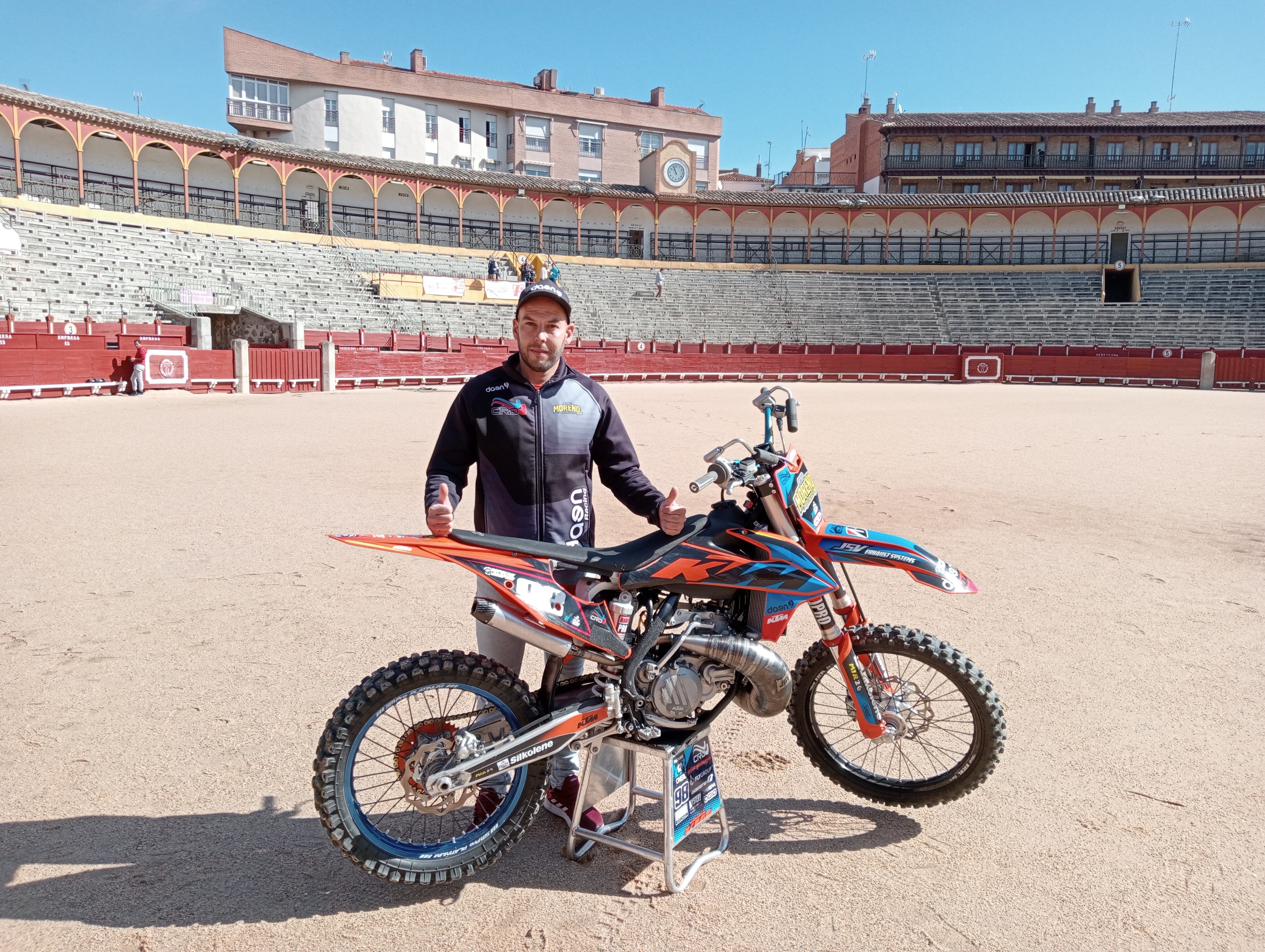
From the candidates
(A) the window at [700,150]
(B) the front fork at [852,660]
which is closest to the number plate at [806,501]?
(B) the front fork at [852,660]

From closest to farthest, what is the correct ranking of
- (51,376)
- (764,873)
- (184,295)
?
(764,873), (51,376), (184,295)

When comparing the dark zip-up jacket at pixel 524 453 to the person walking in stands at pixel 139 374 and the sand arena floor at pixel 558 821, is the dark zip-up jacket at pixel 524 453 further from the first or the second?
the person walking in stands at pixel 139 374

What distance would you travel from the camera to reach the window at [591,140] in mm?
53031

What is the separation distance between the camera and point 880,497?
26.5 ft

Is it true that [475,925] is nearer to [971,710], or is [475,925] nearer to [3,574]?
[971,710]

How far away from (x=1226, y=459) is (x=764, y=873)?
1140cm

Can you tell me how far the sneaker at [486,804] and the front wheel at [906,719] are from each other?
1.05m

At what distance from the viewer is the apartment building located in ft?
149

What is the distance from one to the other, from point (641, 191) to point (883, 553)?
1736 inches

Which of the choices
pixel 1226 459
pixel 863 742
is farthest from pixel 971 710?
pixel 1226 459

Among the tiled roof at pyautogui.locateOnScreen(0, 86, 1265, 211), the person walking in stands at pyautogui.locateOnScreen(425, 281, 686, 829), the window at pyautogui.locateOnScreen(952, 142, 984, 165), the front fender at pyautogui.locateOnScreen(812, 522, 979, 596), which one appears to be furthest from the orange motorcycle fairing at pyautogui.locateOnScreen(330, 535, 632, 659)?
the window at pyautogui.locateOnScreen(952, 142, 984, 165)

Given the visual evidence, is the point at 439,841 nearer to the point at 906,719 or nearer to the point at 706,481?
the point at 706,481

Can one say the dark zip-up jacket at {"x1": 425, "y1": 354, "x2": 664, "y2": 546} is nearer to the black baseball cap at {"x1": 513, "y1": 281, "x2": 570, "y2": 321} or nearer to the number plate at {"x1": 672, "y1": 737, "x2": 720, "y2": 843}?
the black baseball cap at {"x1": 513, "y1": 281, "x2": 570, "y2": 321}

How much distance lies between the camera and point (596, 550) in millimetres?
2514
